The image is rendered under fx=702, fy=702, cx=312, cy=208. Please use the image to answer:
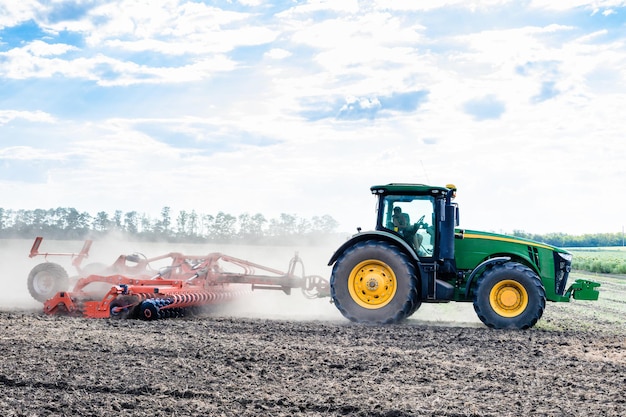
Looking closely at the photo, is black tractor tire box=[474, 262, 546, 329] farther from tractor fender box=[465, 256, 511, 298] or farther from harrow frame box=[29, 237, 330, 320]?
harrow frame box=[29, 237, 330, 320]

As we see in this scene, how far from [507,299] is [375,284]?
88.2 inches

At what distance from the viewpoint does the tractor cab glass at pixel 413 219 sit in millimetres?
12328

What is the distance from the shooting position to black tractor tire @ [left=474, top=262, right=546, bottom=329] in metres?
11.7

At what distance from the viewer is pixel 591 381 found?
806 cm

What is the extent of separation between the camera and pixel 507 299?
38.9 feet

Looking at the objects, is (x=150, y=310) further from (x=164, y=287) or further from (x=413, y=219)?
(x=413, y=219)

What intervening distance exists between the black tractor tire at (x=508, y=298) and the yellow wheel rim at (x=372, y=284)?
1.49 metres

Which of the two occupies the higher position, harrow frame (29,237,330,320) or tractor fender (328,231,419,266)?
tractor fender (328,231,419,266)

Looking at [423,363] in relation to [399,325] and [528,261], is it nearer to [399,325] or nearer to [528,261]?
[399,325]

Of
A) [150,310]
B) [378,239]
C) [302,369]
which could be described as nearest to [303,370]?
[302,369]

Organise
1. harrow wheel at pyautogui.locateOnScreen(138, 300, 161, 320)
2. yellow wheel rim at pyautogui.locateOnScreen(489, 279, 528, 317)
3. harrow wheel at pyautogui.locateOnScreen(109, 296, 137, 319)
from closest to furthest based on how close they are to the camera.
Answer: yellow wheel rim at pyautogui.locateOnScreen(489, 279, 528, 317)
harrow wheel at pyautogui.locateOnScreen(138, 300, 161, 320)
harrow wheel at pyautogui.locateOnScreen(109, 296, 137, 319)

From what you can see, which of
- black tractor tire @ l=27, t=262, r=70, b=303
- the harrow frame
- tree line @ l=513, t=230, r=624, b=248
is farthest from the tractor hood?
tree line @ l=513, t=230, r=624, b=248

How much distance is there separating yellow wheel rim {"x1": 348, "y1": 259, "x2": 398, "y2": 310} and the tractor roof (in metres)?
1.27

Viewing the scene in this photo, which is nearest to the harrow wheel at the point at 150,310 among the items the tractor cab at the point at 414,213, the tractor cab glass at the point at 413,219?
the tractor cab at the point at 414,213
